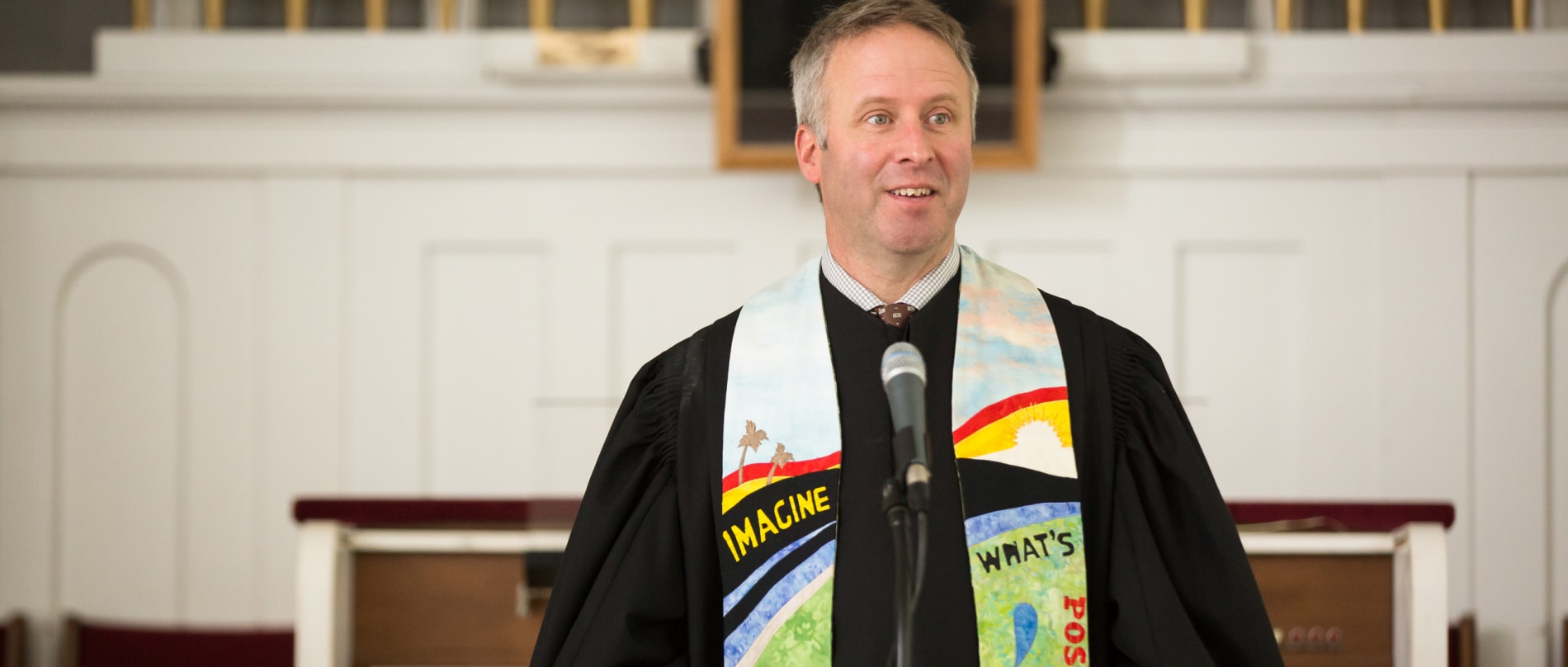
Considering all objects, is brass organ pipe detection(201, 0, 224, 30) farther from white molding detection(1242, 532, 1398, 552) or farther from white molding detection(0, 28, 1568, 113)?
white molding detection(1242, 532, 1398, 552)

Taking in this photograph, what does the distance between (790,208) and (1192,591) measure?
9.98 ft

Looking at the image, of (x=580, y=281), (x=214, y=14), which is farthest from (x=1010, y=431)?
(x=214, y=14)

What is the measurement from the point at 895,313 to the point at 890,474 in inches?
9.4

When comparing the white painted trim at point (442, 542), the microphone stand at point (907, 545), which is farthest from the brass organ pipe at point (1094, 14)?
the microphone stand at point (907, 545)

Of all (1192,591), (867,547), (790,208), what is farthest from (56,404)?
(1192,591)

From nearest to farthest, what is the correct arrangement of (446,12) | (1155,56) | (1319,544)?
(1319,544) → (1155,56) → (446,12)

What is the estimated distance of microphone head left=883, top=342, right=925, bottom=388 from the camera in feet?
4.40

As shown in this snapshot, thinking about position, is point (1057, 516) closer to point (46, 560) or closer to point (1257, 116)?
point (1257, 116)

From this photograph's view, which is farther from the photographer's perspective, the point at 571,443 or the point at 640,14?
the point at 640,14

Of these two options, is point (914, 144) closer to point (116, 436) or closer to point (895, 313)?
point (895, 313)

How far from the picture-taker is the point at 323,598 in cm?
291

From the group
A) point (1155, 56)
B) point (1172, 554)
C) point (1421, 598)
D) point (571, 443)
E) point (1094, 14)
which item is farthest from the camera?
point (1094, 14)

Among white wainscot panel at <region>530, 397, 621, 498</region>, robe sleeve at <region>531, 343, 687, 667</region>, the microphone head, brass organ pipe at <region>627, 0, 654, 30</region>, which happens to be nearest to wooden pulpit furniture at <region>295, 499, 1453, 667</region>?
white wainscot panel at <region>530, 397, 621, 498</region>

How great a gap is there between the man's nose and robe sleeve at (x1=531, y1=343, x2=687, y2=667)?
1.57ft
